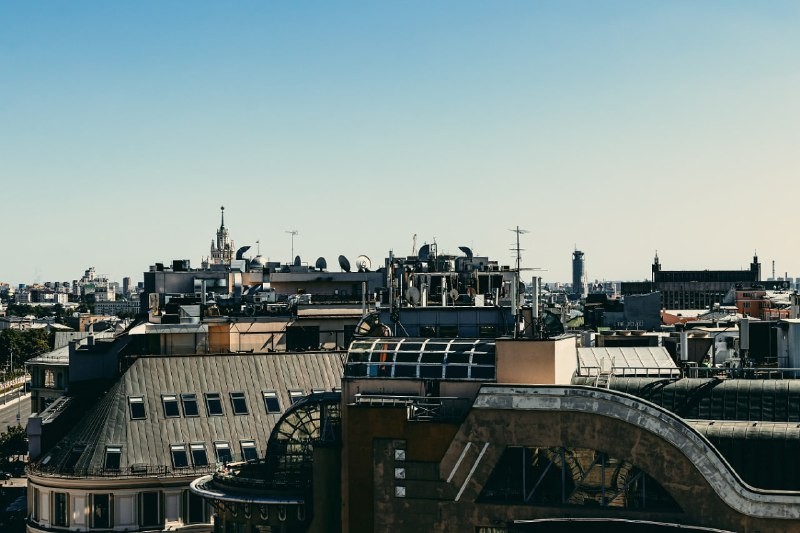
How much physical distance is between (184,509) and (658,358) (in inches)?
1454

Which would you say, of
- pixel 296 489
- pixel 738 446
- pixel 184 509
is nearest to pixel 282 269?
pixel 184 509

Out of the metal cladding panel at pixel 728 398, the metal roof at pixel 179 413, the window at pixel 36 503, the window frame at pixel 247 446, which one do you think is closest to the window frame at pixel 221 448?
the metal roof at pixel 179 413

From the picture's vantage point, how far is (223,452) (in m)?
88.8

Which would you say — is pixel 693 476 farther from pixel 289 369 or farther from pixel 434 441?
pixel 289 369

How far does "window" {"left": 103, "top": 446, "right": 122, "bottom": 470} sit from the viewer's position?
85875 millimetres

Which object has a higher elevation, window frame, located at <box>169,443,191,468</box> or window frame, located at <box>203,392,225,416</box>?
window frame, located at <box>203,392,225,416</box>

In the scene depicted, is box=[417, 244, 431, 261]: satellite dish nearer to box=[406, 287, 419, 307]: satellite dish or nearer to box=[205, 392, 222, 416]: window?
box=[205, 392, 222, 416]: window

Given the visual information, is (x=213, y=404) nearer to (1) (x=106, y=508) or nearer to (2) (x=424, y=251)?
(1) (x=106, y=508)

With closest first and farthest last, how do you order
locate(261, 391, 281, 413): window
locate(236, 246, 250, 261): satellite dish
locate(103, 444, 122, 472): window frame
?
1. locate(103, 444, 122, 472): window frame
2. locate(261, 391, 281, 413): window
3. locate(236, 246, 250, 261): satellite dish

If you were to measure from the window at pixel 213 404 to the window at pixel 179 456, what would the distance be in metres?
4.10

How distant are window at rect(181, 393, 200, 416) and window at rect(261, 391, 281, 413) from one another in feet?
18.4

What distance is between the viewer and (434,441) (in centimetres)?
5916

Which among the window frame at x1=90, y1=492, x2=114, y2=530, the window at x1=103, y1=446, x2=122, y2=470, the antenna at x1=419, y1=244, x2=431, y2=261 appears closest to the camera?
the window frame at x1=90, y1=492, x2=114, y2=530

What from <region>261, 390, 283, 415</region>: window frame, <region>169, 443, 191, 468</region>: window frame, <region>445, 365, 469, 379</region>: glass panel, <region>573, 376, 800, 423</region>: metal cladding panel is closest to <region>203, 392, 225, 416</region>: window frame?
<region>261, 390, 283, 415</region>: window frame
